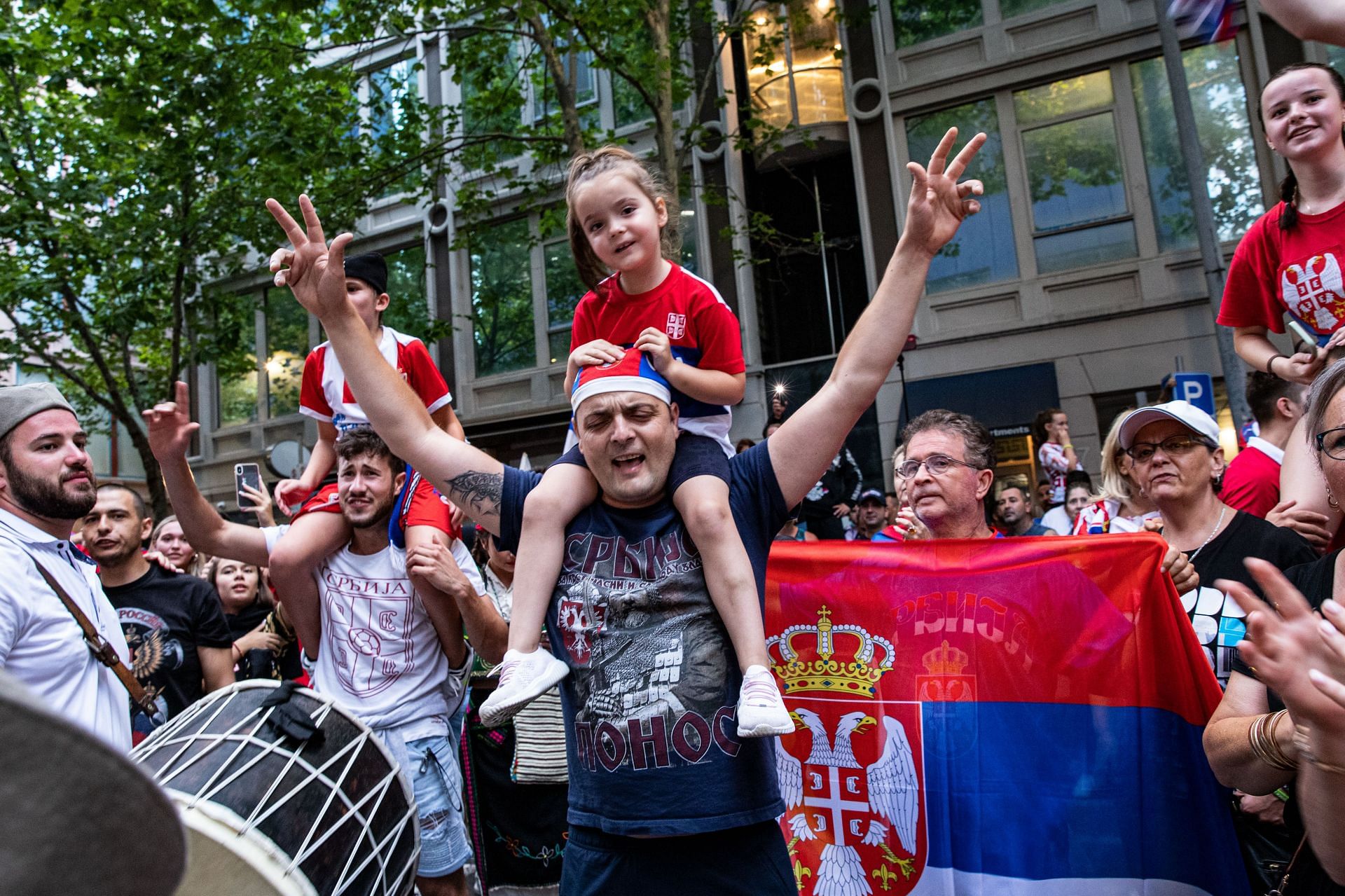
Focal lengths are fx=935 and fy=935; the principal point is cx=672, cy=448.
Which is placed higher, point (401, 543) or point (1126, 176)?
point (1126, 176)

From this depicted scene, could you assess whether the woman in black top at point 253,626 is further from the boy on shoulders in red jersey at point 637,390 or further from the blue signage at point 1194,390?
the blue signage at point 1194,390

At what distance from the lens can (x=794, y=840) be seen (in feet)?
11.2

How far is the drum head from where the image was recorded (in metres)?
0.62

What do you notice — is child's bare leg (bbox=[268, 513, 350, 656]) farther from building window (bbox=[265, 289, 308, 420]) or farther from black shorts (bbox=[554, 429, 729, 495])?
building window (bbox=[265, 289, 308, 420])

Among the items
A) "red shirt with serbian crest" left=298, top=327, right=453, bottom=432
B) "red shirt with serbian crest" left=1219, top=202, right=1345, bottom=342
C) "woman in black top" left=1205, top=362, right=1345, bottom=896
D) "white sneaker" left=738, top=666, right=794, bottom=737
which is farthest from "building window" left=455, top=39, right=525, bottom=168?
"woman in black top" left=1205, top=362, right=1345, bottom=896

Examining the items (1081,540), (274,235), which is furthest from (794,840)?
(274,235)

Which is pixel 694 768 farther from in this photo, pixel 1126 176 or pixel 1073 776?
pixel 1126 176

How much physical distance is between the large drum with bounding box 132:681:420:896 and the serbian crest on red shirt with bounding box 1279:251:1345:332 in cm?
357

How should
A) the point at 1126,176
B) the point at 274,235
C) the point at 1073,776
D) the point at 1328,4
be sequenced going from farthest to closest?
the point at 1126,176, the point at 274,235, the point at 1073,776, the point at 1328,4

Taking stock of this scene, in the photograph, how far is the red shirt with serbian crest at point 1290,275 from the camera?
3.20m

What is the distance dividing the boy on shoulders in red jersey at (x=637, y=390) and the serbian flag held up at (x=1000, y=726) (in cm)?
100

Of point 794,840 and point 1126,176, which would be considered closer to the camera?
point 794,840

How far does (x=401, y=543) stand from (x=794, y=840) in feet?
6.70

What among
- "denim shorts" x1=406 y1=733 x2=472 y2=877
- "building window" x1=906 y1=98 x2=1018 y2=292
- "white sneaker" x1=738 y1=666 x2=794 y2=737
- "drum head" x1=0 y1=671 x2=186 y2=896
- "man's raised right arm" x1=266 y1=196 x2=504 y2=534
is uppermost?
"building window" x1=906 y1=98 x2=1018 y2=292
